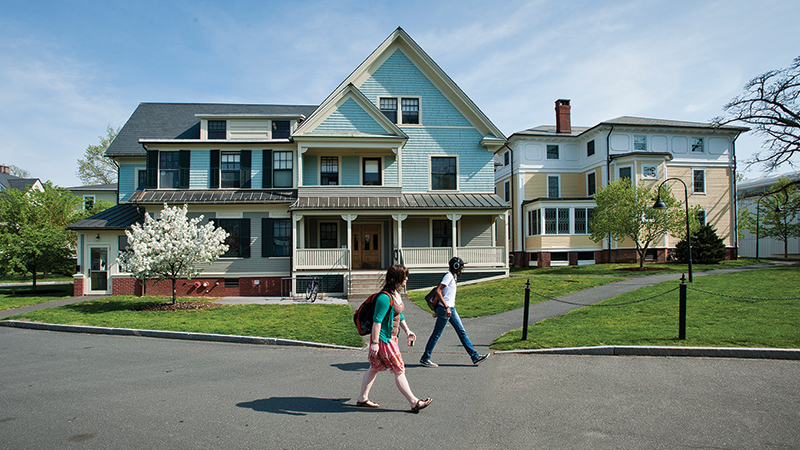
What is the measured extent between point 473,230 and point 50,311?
674 inches

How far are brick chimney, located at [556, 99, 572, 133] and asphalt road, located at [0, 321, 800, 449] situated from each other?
93.2ft

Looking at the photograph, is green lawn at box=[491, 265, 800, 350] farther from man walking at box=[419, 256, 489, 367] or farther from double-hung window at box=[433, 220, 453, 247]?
double-hung window at box=[433, 220, 453, 247]

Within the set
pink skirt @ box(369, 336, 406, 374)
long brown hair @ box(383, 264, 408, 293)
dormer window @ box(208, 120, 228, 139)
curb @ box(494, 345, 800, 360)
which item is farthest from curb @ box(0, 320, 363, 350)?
dormer window @ box(208, 120, 228, 139)

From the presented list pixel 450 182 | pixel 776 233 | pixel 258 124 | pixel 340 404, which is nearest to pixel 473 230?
pixel 450 182

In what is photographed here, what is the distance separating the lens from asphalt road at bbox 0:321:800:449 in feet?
14.9

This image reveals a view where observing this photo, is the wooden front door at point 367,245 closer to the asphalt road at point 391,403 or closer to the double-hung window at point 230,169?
the double-hung window at point 230,169

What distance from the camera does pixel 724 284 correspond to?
15.6 meters

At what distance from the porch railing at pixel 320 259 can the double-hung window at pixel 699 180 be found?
25.9 metres

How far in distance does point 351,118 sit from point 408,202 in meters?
4.71

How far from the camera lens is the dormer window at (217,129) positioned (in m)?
21.9

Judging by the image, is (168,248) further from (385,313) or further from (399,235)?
(385,313)

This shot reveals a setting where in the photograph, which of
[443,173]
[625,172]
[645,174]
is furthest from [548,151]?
[443,173]

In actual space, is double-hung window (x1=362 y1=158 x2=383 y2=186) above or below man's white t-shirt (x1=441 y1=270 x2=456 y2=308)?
above

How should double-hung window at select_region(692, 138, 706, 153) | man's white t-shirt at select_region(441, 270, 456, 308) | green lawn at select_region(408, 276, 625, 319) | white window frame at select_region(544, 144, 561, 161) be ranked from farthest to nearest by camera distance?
white window frame at select_region(544, 144, 561, 161), double-hung window at select_region(692, 138, 706, 153), green lawn at select_region(408, 276, 625, 319), man's white t-shirt at select_region(441, 270, 456, 308)
